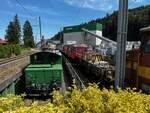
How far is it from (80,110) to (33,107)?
1.11 m

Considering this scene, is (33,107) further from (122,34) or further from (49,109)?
(122,34)

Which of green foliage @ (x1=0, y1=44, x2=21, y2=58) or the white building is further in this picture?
the white building

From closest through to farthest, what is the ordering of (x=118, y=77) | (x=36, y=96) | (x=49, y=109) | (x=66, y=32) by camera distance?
(x=49, y=109), (x=118, y=77), (x=36, y=96), (x=66, y=32)

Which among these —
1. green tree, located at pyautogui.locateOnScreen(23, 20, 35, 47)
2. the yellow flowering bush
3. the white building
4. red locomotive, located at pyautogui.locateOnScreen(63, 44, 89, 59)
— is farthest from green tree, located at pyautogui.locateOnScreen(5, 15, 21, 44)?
the yellow flowering bush

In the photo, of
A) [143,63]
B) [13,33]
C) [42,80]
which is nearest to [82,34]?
[13,33]

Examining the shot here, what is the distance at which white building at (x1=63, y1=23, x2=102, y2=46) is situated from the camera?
301 feet

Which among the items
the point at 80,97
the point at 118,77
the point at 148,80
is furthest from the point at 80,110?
the point at 148,80

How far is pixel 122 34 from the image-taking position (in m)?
10.5

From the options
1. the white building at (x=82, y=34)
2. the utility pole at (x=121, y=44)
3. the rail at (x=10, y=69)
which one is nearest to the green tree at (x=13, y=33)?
the white building at (x=82, y=34)

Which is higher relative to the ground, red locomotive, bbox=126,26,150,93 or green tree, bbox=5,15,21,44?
green tree, bbox=5,15,21,44

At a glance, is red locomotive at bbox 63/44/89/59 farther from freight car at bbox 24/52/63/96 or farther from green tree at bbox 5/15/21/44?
green tree at bbox 5/15/21/44

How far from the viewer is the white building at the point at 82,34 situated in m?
91.8

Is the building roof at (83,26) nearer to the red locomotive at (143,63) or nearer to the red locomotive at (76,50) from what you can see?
the red locomotive at (76,50)

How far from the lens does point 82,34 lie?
98.3 m
